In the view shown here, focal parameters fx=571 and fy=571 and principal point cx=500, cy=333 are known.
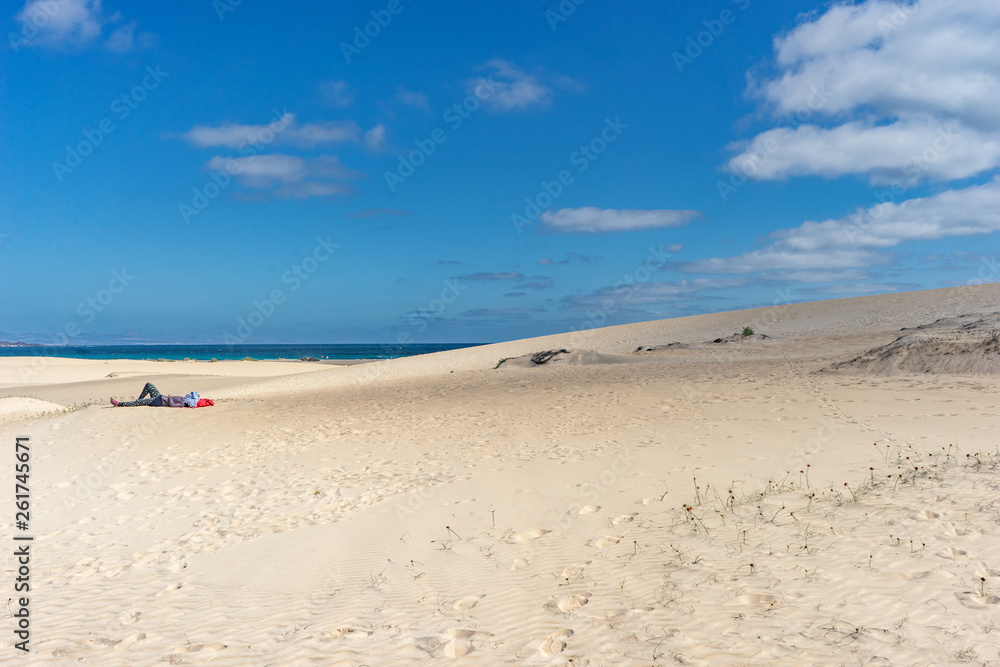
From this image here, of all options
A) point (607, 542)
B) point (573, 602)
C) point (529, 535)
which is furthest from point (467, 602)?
point (607, 542)

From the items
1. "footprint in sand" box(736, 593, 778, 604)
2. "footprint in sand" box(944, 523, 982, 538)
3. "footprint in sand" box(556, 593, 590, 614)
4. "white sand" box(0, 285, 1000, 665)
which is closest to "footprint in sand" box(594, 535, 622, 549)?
"white sand" box(0, 285, 1000, 665)

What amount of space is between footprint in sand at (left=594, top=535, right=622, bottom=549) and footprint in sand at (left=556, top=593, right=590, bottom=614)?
41.5 inches

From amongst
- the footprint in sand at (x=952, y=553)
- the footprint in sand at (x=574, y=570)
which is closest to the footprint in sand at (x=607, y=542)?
the footprint in sand at (x=574, y=570)

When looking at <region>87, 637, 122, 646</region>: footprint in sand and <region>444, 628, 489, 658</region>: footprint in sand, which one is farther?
<region>87, 637, 122, 646</region>: footprint in sand

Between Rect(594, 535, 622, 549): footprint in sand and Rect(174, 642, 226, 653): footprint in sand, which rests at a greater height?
Rect(594, 535, 622, 549): footprint in sand

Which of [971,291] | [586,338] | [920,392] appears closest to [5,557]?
[920,392]

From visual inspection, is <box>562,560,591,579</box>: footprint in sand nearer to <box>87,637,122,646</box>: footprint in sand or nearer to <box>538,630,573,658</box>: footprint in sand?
<box>538,630,573,658</box>: footprint in sand

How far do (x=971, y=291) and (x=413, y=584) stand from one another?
4927cm

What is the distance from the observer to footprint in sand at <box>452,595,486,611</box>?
4848 millimetres

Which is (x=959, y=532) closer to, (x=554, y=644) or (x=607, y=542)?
(x=607, y=542)

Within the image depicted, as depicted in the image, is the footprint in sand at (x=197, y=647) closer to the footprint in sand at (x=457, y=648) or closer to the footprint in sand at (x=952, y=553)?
the footprint in sand at (x=457, y=648)

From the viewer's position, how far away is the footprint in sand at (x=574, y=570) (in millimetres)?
5207

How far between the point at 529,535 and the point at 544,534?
17 centimetres

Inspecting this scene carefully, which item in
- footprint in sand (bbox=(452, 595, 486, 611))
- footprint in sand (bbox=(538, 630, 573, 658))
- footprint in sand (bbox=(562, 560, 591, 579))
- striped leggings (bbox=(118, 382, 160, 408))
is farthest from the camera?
striped leggings (bbox=(118, 382, 160, 408))
